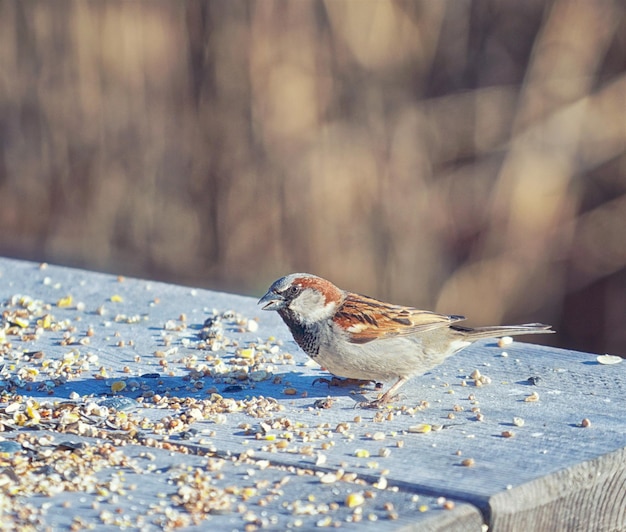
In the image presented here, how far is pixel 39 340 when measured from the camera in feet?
10.9

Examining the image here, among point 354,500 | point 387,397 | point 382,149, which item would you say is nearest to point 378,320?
point 387,397

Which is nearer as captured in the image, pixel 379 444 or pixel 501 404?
pixel 379 444

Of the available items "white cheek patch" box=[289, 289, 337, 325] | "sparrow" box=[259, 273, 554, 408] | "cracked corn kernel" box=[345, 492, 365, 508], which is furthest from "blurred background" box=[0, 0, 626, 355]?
"cracked corn kernel" box=[345, 492, 365, 508]

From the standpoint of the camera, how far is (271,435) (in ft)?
7.83

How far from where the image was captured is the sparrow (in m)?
2.85

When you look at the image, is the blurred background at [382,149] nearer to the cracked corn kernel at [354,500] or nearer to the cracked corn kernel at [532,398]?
the cracked corn kernel at [532,398]

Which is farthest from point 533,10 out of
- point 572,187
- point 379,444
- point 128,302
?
point 379,444

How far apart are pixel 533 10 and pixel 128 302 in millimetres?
2724

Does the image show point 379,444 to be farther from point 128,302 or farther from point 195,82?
point 195,82

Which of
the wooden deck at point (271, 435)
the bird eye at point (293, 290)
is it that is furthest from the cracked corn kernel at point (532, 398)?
the bird eye at point (293, 290)

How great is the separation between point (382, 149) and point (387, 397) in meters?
3.09

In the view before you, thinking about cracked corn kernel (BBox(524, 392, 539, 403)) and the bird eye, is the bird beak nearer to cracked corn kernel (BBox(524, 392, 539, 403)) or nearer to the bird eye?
the bird eye

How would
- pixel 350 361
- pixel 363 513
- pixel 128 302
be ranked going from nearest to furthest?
pixel 363 513 → pixel 350 361 → pixel 128 302

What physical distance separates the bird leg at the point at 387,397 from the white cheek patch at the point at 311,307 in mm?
260
